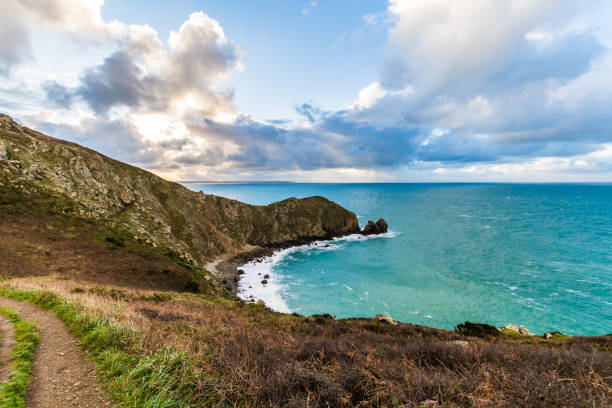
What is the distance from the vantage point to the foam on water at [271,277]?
1836 inches

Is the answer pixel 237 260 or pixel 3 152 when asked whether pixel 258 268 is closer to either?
pixel 237 260

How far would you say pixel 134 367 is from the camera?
19.2 ft

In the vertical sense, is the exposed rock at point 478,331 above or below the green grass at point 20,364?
below

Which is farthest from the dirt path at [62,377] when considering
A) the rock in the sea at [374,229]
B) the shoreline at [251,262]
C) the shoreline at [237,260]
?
the rock in the sea at [374,229]

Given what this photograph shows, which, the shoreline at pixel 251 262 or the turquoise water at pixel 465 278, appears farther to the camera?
the shoreline at pixel 251 262

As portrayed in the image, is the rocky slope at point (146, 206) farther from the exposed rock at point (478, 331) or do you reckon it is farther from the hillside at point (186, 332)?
the exposed rock at point (478, 331)

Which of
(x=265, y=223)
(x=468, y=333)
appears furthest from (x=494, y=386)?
(x=265, y=223)

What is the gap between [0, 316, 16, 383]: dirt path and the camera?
19.4 feet

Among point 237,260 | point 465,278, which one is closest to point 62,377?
point 465,278

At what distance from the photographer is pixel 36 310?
11133 mm

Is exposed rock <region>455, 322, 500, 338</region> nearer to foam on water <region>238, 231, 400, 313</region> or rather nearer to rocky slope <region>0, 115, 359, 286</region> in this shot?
foam on water <region>238, 231, 400, 313</region>

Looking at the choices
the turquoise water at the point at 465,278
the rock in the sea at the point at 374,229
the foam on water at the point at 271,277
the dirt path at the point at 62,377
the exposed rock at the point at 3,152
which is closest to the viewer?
the dirt path at the point at 62,377

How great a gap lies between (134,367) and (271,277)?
5495 cm

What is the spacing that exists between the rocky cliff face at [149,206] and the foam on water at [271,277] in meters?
9.00
